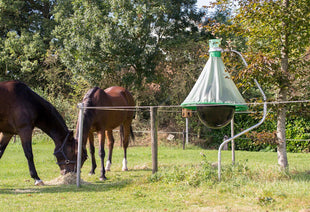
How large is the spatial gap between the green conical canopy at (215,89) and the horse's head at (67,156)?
8.29 feet

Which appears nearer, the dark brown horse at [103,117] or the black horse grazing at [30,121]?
the black horse grazing at [30,121]

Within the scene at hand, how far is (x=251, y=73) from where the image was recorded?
654 centimetres

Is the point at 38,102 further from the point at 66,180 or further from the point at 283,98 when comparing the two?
the point at 283,98

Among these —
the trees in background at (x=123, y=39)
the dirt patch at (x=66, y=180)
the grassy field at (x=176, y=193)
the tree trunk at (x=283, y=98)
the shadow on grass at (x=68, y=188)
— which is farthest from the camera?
the trees in background at (x=123, y=39)

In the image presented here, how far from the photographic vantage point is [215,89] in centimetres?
580

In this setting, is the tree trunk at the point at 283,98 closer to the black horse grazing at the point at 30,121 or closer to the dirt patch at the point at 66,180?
the dirt patch at the point at 66,180

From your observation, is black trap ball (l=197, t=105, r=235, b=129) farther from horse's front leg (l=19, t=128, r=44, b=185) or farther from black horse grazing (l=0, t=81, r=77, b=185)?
horse's front leg (l=19, t=128, r=44, b=185)

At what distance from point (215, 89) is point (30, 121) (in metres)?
3.54

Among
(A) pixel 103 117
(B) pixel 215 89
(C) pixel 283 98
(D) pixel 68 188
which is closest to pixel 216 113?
(B) pixel 215 89

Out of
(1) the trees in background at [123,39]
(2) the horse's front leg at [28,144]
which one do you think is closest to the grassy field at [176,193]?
(2) the horse's front leg at [28,144]

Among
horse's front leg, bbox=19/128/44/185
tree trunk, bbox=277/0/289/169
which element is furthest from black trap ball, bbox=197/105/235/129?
horse's front leg, bbox=19/128/44/185

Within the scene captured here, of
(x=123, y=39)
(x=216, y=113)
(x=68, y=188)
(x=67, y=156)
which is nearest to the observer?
(x=216, y=113)

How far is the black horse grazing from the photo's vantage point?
675 centimetres

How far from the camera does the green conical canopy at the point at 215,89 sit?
5672 mm
